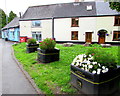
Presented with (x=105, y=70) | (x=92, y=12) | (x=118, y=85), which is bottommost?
(x=118, y=85)

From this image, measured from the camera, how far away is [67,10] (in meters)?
21.9

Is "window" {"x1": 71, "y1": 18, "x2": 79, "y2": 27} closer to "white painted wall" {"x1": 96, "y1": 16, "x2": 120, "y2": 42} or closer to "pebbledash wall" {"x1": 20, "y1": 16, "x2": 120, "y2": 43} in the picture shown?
"pebbledash wall" {"x1": 20, "y1": 16, "x2": 120, "y2": 43}

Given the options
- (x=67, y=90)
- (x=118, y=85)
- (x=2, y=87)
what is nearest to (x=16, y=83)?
(x=2, y=87)

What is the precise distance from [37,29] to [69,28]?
6382mm

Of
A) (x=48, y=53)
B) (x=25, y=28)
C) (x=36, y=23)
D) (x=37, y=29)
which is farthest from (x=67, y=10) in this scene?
(x=48, y=53)

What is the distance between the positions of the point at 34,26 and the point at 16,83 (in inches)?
776

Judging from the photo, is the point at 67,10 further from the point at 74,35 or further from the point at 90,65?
the point at 90,65

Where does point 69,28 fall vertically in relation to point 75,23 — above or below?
below

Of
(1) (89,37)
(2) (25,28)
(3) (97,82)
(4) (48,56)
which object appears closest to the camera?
(3) (97,82)

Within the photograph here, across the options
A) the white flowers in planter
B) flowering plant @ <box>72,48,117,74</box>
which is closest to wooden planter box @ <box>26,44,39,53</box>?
the white flowers in planter

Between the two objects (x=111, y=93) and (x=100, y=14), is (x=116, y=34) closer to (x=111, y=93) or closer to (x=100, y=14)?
(x=100, y=14)

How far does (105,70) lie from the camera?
3404 millimetres

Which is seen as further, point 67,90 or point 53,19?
point 53,19

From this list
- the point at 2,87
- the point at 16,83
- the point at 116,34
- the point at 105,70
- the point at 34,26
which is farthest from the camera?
the point at 34,26
